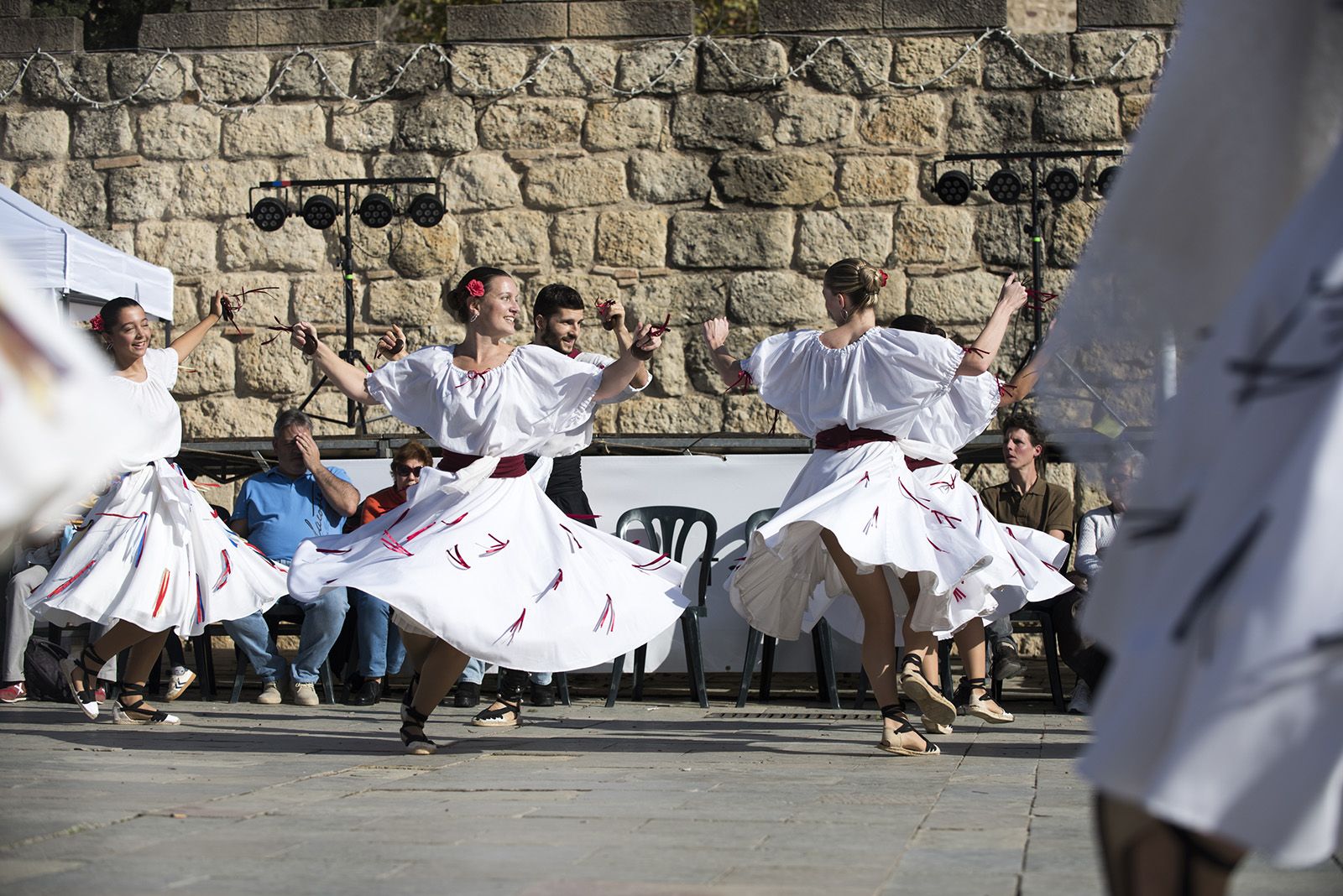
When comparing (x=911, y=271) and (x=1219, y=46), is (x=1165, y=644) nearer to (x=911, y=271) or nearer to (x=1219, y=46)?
(x=1219, y=46)

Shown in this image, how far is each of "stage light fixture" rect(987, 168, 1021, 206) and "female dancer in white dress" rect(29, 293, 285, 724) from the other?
524 centimetres

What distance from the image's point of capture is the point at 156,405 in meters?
7.15

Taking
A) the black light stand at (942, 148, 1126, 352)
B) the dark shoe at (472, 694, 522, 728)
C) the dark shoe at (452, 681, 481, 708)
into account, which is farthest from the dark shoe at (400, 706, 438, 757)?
the black light stand at (942, 148, 1126, 352)

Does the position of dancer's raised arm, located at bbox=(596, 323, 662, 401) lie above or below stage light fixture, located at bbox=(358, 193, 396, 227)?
below

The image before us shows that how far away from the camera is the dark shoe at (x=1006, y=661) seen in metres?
8.07

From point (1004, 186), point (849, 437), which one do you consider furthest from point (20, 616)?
point (1004, 186)

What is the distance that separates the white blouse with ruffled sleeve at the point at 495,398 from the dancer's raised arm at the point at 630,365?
0.14 feet

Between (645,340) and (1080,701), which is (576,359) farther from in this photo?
(1080,701)

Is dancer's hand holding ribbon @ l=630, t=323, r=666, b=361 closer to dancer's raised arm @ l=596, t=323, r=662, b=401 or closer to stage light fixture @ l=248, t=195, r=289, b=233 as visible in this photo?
dancer's raised arm @ l=596, t=323, r=662, b=401

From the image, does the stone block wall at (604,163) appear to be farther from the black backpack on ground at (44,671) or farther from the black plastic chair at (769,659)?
the black backpack on ground at (44,671)

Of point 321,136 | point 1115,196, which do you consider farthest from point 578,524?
point 321,136

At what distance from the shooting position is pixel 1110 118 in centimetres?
1081

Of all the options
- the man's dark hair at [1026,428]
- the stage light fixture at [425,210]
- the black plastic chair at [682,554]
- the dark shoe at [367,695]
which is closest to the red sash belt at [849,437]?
the black plastic chair at [682,554]

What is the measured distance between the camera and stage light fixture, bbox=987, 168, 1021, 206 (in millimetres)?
10234
